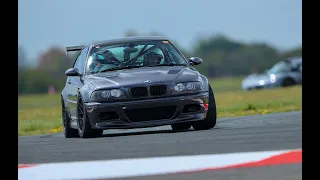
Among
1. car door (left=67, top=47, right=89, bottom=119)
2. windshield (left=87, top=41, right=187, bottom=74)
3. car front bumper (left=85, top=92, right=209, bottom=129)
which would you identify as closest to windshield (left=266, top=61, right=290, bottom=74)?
car door (left=67, top=47, right=89, bottom=119)

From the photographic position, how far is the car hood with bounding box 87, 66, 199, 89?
1183cm

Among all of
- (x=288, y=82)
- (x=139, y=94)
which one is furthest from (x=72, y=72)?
(x=288, y=82)

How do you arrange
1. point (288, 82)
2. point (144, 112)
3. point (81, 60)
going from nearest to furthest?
1. point (144, 112)
2. point (81, 60)
3. point (288, 82)

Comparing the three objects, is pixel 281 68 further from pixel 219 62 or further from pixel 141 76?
pixel 219 62

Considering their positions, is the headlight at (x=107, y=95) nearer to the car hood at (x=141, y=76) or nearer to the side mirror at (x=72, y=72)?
the car hood at (x=141, y=76)

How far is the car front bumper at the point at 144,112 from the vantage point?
459 inches

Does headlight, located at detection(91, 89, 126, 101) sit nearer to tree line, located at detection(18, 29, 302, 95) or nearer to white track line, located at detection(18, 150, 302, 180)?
white track line, located at detection(18, 150, 302, 180)

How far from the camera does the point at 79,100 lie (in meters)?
12.4

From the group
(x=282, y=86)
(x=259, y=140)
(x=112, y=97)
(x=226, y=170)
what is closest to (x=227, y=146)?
(x=259, y=140)

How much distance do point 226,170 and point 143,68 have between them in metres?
5.32

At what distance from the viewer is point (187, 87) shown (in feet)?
38.9

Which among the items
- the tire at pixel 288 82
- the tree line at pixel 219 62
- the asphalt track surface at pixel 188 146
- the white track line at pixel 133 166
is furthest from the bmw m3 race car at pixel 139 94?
the tree line at pixel 219 62

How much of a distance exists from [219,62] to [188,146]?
108381 millimetres
